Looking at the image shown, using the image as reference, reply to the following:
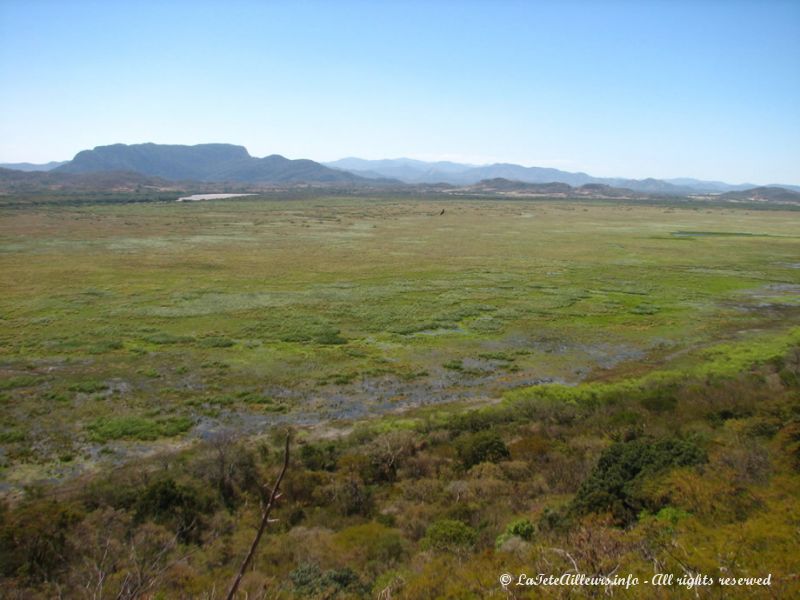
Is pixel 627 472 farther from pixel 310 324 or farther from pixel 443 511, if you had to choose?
pixel 310 324

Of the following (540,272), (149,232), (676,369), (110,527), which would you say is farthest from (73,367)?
(149,232)

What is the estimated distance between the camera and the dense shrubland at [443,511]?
8.88m

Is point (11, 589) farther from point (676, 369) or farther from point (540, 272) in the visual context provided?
point (540, 272)

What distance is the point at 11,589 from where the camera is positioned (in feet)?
31.9

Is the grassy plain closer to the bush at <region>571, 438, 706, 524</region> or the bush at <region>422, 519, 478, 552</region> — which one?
Answer: the bush at <region>571, 438, 706, 524</region>

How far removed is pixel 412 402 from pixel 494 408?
3884 mm

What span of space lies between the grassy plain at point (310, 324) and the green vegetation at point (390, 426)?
A: 22cm

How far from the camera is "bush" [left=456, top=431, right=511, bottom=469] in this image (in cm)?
1605

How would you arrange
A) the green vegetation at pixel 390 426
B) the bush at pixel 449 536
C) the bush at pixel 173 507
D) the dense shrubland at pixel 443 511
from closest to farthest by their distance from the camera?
the dense shrubland at pixel 443 511 < the green vegetation at pixel 390 426 < the bush at pixel 449 536 < the bush at pixel 173 507

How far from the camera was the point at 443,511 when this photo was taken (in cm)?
1307

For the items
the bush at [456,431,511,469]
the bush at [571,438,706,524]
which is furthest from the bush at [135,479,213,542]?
the bush at [571,438,706,524]

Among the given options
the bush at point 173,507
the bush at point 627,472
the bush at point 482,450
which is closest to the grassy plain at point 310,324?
the bush at point 173,507

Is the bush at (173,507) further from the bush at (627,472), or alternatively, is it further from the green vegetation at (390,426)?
the bush at (627,472)

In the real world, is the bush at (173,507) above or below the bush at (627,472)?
below
